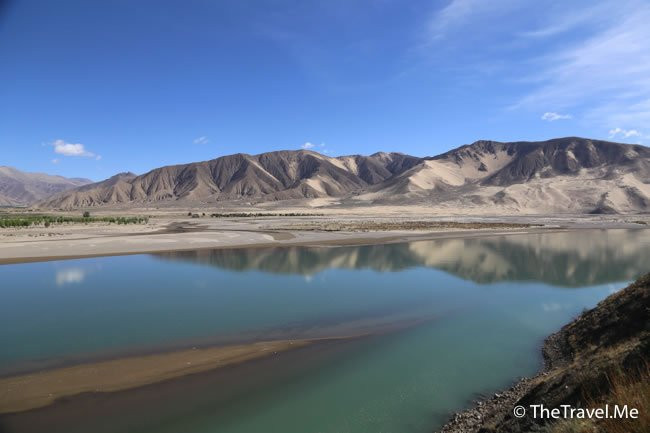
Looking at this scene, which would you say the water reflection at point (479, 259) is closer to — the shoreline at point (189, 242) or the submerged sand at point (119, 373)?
the shoreline at point (189, 242)

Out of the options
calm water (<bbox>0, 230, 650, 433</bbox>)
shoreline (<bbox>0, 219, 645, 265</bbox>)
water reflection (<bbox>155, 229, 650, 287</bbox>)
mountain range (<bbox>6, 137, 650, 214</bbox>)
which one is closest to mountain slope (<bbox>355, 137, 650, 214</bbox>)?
mountain range (<bbox>6, 137, 650, 214</bbox>)

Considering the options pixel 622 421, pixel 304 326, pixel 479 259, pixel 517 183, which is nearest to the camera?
pixel 622 421

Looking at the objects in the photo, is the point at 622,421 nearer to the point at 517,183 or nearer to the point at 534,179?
the point at 517,183

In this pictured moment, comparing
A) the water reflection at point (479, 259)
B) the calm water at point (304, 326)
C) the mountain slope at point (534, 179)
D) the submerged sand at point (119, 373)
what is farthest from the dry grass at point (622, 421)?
the mountain slope at point (534, 179)

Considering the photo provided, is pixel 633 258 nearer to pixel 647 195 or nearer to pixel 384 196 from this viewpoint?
pixel 647 195

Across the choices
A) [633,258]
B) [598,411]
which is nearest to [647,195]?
[633,258]

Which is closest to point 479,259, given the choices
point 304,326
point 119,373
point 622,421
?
point 304,326
